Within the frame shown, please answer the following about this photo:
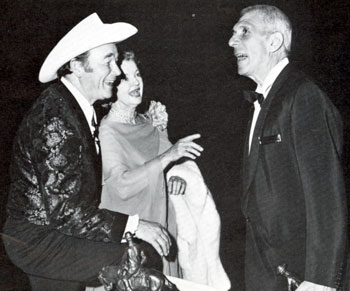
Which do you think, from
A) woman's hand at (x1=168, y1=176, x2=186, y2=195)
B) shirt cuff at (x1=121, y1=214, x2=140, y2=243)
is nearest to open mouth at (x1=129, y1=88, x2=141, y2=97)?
woman's hand at (x1=168, y1=176, x2=186, y2=195)

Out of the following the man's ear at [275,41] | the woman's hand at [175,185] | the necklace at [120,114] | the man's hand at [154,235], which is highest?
the man's ear at [275,41]

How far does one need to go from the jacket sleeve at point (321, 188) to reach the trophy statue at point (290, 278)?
0.23ft

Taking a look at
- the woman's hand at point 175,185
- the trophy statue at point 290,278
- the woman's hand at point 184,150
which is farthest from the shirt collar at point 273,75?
the trophy statue at point 290,278

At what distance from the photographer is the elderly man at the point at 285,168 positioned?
1.42 meters

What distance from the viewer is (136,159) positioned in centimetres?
167

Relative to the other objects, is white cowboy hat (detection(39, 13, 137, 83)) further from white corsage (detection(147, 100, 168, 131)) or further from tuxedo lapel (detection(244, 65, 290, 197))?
tuxedo lapel (detection(244, 65, 290, 197))

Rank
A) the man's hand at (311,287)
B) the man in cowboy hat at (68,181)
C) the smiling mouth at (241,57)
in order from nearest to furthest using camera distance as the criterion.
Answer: the man's hand at (311,287), the man in cowboy hat at (68,181), the smiling mouth at (241,57)

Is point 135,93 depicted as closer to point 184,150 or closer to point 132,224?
point 184,150

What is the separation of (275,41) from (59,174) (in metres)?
0.83

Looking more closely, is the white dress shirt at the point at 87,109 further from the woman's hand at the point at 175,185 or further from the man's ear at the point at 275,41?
the man's ear at the point at 275,41

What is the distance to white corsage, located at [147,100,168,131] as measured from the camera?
1727mm

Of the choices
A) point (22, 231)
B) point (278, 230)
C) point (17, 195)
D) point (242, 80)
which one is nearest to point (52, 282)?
point (22, 231)

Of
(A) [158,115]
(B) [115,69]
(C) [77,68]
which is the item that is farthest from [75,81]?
(A) [158,115]

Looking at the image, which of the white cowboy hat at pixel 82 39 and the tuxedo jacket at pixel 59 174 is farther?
the white cowboy hat at pixel 82 39
